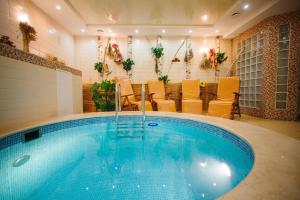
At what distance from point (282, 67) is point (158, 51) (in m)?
3.55

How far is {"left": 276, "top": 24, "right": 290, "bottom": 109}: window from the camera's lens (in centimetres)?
412

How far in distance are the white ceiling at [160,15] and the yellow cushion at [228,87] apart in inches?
65.2

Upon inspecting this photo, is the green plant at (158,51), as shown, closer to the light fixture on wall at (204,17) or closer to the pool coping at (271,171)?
the light fixture on wall at (204,17)

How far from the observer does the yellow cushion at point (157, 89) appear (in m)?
5.15

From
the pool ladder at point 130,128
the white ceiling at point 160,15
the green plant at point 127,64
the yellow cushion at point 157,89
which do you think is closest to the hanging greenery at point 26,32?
the white ceiling at point 160,15

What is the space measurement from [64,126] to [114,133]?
0.86 metres

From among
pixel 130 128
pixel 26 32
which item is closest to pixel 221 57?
pixel 130 128

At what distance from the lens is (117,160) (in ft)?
6.11

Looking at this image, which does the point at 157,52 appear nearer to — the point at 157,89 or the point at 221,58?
the point at 157,89

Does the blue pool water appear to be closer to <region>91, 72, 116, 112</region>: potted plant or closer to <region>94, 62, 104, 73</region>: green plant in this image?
<region>91, 72, 116, 112</region>: potted plant

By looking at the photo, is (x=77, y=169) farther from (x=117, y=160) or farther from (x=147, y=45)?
(x=147, y=45)

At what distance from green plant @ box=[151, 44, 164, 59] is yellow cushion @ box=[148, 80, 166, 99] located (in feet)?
3.86

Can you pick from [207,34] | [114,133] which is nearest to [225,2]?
[207,34]

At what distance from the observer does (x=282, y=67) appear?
4.20m
